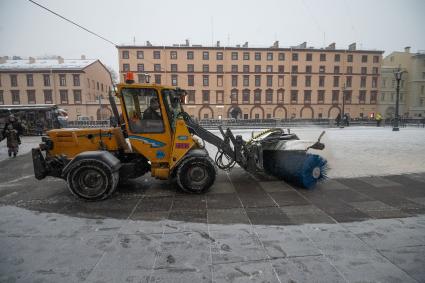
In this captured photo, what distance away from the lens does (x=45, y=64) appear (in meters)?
47.0

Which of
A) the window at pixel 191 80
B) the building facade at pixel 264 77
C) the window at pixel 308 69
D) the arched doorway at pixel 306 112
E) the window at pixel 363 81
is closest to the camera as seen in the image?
the building facade at pixel 264 77

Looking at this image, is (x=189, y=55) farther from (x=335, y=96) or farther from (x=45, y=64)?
(x=335, y=96)

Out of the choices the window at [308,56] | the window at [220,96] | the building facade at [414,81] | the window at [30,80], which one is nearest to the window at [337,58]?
the window at [308,56]

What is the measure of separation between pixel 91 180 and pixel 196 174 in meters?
2.44

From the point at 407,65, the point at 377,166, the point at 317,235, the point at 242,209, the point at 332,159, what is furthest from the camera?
the point at 407,65

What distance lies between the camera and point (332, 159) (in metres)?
10.2

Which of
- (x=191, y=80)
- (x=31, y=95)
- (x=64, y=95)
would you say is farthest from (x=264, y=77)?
(x=31, y=95)

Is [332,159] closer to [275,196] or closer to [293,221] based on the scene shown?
[275,196]

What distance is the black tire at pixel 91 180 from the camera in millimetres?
5477

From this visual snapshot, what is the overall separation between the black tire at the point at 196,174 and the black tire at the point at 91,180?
157 cm

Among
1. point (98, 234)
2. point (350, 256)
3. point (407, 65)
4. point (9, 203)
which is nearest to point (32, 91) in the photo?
point (9, 203)

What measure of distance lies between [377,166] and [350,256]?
6.70 meters

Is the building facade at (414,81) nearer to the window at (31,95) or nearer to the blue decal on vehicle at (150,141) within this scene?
the blue decal on vehicle at (150,141)

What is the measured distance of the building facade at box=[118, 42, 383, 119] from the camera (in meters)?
51.5
